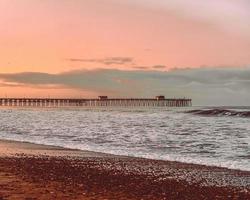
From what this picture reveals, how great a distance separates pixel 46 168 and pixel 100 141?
551 inches

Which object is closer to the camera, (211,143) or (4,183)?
(4,183)

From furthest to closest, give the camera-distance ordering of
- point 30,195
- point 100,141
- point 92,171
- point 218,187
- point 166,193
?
point 100,141 → point 92,171 → point 218,187 → point 166,193 → point 30,195

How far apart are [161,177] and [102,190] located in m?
3.06

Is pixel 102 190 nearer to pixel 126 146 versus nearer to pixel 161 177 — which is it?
pixel 161 177

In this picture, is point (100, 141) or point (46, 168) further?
point (100, 141)

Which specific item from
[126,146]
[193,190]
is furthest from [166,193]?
[126,146]

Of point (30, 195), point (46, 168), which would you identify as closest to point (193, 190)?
point (30, 195)

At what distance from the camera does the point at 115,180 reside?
12.3 meters

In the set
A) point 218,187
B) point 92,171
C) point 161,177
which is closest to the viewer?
point 218,187

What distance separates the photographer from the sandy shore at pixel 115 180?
9961mm

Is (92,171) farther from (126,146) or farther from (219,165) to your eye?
(126,146)

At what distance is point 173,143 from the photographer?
26703 mm

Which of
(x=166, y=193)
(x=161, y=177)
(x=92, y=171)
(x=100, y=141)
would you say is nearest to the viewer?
(x=166, y=193)

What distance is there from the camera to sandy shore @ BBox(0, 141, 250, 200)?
9.96m
